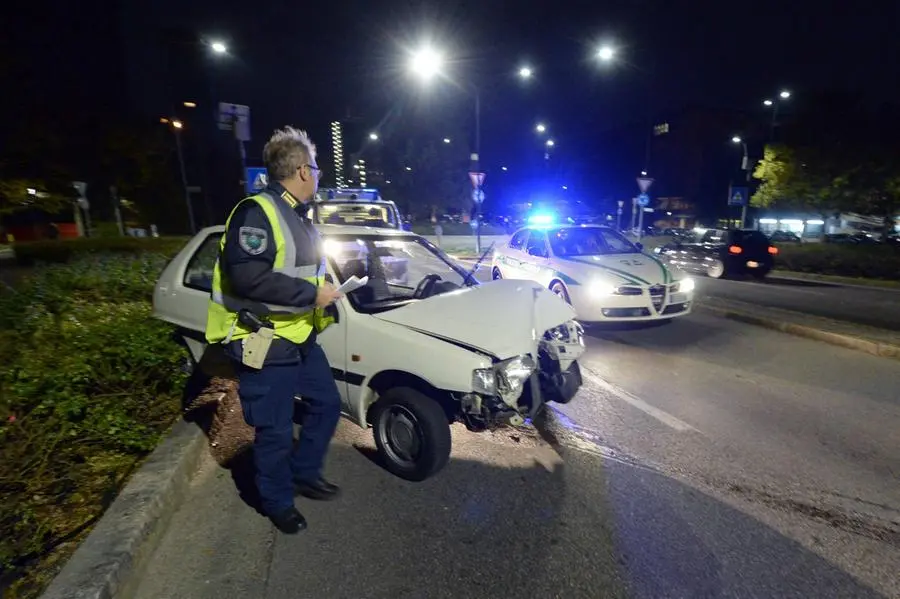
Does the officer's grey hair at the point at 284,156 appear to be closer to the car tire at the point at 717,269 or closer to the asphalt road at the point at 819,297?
the asphalt road at the point at 819,297

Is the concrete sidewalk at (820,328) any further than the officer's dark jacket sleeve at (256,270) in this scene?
Yes

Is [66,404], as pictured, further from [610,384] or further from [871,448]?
[871,448]

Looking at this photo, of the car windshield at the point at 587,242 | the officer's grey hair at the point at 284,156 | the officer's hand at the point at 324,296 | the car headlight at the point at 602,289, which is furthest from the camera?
the car windshield at the point at 587,242

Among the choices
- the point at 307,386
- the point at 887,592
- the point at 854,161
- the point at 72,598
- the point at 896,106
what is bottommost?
the point at 887,592

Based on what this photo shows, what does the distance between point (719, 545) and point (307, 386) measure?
240cm

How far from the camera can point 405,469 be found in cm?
331

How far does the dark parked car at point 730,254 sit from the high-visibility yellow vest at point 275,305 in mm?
16225

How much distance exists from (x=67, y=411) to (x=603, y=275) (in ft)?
20.2

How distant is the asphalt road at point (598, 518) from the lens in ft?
7.95

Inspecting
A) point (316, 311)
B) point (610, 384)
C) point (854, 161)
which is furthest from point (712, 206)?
point (316, 311)

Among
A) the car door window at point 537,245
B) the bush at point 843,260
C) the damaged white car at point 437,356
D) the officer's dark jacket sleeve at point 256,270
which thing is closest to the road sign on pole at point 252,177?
the car door window at point 537,245

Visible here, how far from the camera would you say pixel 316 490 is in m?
3.09

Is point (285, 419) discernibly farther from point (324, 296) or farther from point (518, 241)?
point (518, 241)

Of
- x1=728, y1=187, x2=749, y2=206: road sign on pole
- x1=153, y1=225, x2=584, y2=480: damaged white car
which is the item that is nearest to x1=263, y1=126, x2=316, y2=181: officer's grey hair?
x1=153, y1=225, x2=584, y2=480: damaged white car
